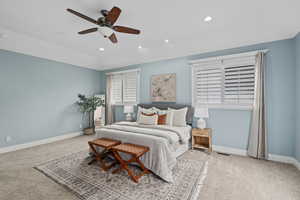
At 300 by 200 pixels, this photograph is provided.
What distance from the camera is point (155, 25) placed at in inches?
112

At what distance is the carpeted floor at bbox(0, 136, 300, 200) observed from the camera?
1886 millimetres

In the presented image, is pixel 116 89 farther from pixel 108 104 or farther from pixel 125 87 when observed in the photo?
pixel 108 104

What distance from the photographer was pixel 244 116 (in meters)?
3.29

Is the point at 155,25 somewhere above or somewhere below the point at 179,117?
above

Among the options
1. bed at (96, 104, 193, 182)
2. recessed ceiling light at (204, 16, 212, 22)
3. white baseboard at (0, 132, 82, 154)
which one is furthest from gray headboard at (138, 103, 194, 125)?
white baseboard at (0, 132, 82, 154)

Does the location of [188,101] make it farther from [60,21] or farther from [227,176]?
[60,21]

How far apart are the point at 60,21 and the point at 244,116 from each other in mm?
4658

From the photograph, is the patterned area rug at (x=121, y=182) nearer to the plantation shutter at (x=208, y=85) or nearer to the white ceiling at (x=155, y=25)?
the plantation shutter at (x=208, y=85)

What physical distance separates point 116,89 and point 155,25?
3.38 meters

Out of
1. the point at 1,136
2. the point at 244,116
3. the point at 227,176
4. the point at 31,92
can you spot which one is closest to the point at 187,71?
the point at 244,116

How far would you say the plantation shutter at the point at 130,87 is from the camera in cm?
513

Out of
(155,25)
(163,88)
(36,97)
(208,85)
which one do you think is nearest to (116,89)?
(163,88)

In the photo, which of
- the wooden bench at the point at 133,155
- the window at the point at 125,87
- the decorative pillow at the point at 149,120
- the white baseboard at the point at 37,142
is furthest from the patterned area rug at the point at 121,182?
the window at the point at 125,87

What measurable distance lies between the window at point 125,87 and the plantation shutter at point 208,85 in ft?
7.20
